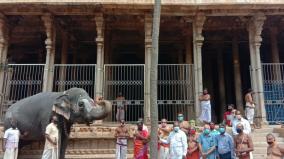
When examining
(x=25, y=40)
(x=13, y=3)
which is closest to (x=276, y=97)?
(x=13, y=3)

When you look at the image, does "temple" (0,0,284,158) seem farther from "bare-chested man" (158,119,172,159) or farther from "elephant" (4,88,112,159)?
"elephant" (4,88,112,159)

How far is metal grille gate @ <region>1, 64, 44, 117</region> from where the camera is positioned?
12.0 metres

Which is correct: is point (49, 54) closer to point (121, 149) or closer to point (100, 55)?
point (100, 55)

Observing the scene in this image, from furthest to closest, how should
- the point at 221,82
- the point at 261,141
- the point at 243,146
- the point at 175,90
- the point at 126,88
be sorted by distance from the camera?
1. the point at 221,82
2. the point at 126,88
3. the point at 175,90
4. the point at 261,141
5. the point at 243,146

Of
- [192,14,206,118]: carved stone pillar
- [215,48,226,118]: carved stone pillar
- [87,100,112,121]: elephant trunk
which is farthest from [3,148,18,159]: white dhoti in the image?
[215,48,226,118]: carved stone pillar

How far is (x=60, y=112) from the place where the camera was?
26.0 feet

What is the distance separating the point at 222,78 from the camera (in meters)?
16.8

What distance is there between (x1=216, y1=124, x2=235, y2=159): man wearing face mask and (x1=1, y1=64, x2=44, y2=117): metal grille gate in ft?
22.9

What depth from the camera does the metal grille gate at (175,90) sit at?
475 inches

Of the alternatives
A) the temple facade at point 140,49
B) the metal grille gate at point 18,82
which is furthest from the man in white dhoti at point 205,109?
the metal grille gate at point 18,82

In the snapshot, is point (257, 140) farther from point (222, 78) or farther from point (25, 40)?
point (25, 40)

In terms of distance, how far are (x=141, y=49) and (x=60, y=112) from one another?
30.4 ft

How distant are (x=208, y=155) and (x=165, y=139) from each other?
1.20 m

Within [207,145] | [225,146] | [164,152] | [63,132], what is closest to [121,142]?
[164,152]
